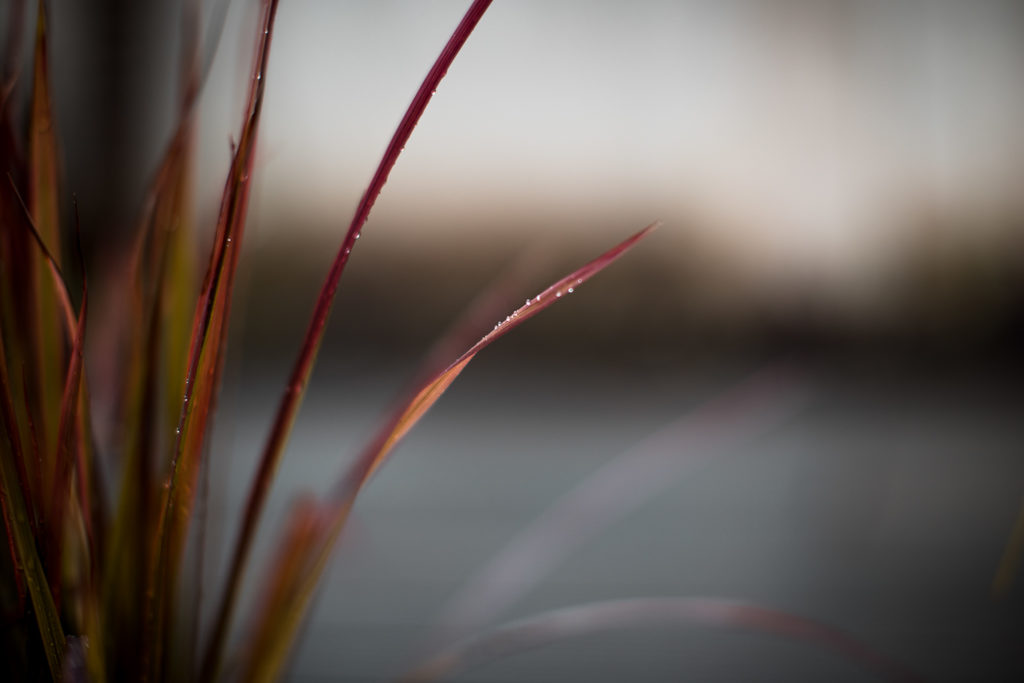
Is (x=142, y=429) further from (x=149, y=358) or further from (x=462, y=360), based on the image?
(x=462, y=360)

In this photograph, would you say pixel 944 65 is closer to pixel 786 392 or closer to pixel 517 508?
pixel 786 392

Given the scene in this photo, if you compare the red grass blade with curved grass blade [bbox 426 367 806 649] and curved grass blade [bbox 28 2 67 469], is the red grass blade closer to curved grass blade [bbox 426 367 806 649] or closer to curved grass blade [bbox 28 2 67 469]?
curved grass blade [bbox 28 2 67 469]

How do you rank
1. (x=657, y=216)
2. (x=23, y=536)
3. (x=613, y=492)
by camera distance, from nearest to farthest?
(x=23, y=536) → (x=613, y=492) → (x=657, y=216)

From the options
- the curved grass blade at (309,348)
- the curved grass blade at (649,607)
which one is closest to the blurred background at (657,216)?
the curved grass blade at (649,607)

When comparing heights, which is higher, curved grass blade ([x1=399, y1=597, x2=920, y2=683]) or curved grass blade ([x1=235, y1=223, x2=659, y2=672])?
curved grass blade ([x1=235, y1=223, x2=659, y2=672])

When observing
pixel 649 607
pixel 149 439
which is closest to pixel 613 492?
pixel 649 607

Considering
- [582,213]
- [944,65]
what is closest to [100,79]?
[582,213]

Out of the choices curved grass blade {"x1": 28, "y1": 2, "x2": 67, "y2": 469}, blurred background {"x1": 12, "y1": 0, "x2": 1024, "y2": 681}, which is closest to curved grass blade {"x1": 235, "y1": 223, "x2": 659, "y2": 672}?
curved grass blade {"x1": 28, "y1": 2, "x2": 67, "y2": 469}
